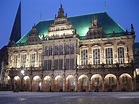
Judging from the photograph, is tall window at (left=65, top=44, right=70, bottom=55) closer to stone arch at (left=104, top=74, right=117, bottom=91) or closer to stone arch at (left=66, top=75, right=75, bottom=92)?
stone arch at (left=66, top=75, right=75, bottom=92)

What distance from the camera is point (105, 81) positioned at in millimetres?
35688

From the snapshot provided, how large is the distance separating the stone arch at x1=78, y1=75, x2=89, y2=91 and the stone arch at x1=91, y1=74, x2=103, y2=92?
1.17 m

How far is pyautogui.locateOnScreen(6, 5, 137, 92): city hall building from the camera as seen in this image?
35022mm

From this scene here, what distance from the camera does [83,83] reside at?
37375 millimetres

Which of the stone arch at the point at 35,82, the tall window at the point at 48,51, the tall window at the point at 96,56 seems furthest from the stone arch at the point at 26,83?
the tall window at the point at 96,56

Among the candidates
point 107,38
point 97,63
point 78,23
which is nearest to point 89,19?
point 78,23

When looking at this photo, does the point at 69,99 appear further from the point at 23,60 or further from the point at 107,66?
the point at 23,60

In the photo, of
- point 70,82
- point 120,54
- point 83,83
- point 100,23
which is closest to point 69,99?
point 83,83

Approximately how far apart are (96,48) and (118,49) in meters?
4.29

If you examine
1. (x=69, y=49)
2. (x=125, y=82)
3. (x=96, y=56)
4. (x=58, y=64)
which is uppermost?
(x=69, y=49)

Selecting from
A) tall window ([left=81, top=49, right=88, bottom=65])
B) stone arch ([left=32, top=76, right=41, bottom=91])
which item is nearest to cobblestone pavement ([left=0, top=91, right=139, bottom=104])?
tall window ([left=81, top=49, right=88, bottom=65])

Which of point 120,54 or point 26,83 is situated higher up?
point 120,54

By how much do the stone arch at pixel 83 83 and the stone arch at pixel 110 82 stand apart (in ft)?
12.1

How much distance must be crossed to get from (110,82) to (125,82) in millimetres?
2699
